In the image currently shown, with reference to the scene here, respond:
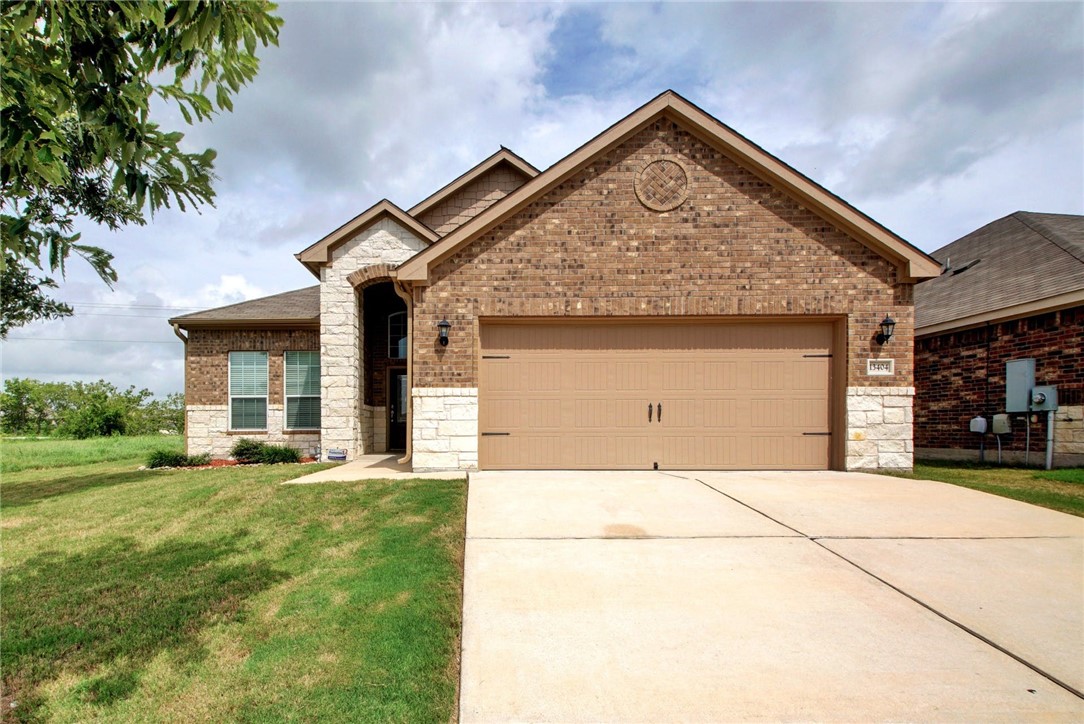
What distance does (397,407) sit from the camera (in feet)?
47.1

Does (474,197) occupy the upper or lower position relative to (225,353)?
upper

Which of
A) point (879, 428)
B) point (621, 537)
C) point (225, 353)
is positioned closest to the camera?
point (621, 537)

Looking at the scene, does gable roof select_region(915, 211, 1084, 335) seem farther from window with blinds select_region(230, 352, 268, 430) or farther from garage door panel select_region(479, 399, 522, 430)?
window with blinds select_region(230, 352, 268, 430)

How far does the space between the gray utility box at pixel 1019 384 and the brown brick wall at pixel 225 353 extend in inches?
581

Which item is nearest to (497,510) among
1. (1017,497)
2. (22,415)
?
(1017,497)

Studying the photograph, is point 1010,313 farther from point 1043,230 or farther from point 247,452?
point 247,452

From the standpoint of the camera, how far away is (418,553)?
200 inches

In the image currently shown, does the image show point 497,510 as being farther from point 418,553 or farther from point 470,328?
point 470,328

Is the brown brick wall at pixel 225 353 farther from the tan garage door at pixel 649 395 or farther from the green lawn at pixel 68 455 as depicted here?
the tan garage door at pixel 649 395

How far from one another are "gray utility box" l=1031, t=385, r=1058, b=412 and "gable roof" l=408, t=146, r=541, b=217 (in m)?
11.0

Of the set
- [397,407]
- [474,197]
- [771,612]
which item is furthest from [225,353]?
[771,612]

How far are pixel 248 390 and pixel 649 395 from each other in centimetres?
1001

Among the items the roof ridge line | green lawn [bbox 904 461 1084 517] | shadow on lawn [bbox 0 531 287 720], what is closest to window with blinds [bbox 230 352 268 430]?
shadow on lawn [bbox 0 531 287 720]

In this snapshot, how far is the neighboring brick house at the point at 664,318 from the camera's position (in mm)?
9234
